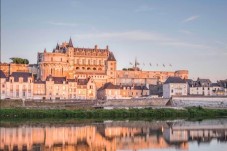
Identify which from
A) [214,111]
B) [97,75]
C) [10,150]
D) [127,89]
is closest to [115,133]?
[10,150]

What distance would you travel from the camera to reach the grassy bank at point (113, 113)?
145ft

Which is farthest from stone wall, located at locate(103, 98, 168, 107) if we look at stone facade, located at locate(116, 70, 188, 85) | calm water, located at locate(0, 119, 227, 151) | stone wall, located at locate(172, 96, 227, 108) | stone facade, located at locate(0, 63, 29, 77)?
stone facade, located at locate(0, 63, 29, 77)

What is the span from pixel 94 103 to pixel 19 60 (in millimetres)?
27083

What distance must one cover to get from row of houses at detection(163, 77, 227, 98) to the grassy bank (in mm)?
11084

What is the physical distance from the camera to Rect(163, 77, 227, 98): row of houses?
6347cm

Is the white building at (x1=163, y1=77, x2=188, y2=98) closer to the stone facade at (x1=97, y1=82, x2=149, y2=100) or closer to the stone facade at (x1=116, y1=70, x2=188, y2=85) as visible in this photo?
the stone facade at (x1=97, y1=82, x2=149, y2=100)

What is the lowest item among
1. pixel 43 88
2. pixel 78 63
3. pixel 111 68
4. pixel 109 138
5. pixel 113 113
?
pixel 109 138

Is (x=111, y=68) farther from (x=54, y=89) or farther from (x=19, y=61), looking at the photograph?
(x=54, y=89)

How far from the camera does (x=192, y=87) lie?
222 ft

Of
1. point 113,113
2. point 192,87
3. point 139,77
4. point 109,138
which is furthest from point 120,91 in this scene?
point 109,138

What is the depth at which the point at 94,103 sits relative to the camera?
55344 millimetres

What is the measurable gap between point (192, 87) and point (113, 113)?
78.4 ft

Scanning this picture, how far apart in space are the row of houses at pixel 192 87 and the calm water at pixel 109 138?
89.8ft

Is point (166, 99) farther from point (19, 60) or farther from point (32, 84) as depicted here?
point (19, 60)
